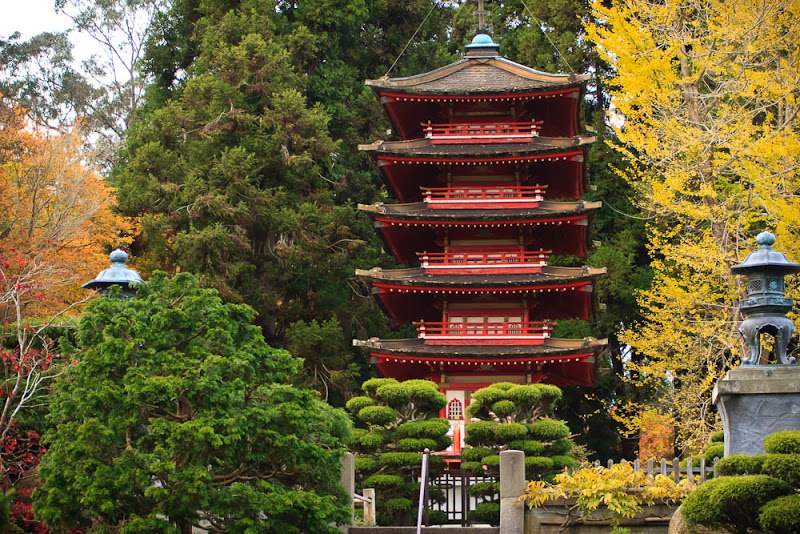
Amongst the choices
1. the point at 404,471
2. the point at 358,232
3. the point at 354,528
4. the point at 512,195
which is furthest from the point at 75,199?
the point at 354,528

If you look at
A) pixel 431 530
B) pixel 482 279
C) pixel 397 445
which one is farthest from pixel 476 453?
pixel 482 279

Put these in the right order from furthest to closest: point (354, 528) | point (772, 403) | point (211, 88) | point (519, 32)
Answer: point (519, 32)
point (211, 88)
point (354, 528)
point (772, 403)

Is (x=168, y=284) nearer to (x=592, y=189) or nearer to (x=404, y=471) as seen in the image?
(x=404, y=471)

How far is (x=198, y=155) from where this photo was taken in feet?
118

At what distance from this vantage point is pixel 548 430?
21.8m

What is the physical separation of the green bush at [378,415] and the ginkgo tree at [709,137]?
650cm

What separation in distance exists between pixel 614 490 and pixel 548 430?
5753mm

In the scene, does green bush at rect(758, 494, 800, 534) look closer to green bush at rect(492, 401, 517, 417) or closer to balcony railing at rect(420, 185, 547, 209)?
green bush at rect(492, 401, 517, 417)

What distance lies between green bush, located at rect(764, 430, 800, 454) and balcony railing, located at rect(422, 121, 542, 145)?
18.2 meters

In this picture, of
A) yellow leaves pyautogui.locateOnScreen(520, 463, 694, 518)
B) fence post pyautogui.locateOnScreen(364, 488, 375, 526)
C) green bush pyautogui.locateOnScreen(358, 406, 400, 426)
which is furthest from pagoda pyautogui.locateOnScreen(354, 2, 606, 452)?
yellow leaves pyautogui.locateOnScreen(520, 463, 694, 518)

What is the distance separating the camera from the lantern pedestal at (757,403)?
45.3 ft

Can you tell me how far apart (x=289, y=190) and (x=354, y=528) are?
18.8 metres

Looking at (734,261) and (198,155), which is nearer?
(734,261)

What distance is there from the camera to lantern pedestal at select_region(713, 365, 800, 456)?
544 inches
